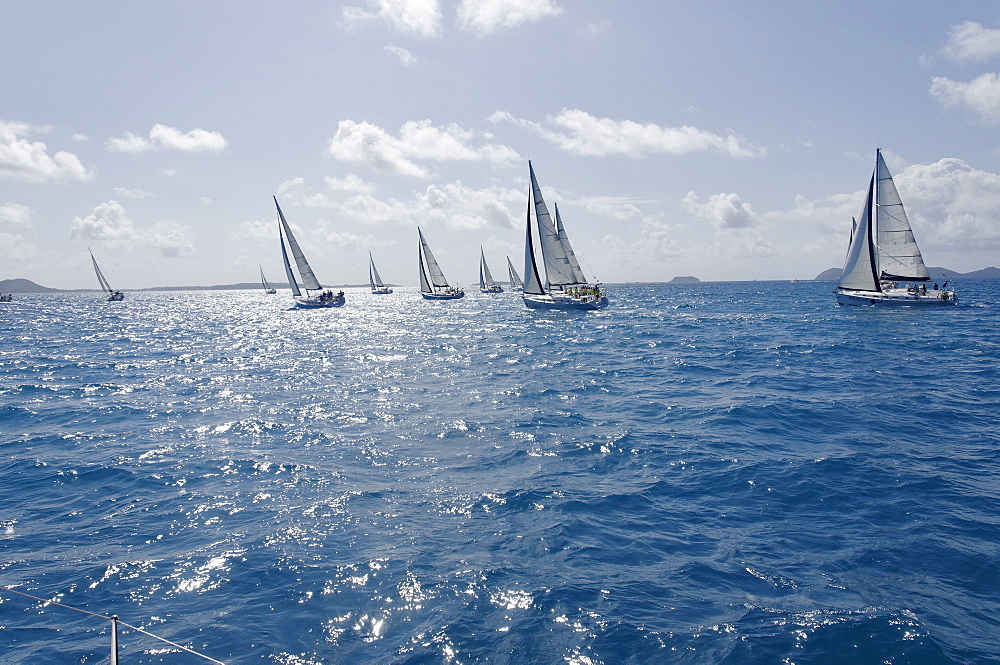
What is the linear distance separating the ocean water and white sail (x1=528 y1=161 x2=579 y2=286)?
3929 centimetres

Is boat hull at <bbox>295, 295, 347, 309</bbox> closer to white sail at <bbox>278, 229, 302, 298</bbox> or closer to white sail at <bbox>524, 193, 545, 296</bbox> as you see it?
white sail at <bbox>278, 229, 302, 298</bbox>

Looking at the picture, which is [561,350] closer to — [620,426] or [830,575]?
[620,426]

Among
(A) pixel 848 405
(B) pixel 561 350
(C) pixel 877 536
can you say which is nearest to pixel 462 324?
(B) pixel 561 350

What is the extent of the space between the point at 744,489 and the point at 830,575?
3392mm

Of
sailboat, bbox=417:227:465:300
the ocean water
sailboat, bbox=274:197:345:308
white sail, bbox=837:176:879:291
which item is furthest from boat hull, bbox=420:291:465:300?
the ocean water

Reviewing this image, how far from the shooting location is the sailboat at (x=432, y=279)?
351 feet

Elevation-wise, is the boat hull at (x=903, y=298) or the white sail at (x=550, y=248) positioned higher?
the white sail at (x=550, y=248)

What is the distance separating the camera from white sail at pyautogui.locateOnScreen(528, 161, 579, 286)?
195 feet

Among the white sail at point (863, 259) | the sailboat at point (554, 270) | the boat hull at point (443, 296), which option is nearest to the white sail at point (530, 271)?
the sailboat at point (554, 270)

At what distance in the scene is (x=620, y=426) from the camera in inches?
650

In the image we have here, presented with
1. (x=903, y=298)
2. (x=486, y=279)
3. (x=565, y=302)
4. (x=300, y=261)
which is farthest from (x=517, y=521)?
(x=486, y=279)

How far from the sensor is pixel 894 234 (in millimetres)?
52531

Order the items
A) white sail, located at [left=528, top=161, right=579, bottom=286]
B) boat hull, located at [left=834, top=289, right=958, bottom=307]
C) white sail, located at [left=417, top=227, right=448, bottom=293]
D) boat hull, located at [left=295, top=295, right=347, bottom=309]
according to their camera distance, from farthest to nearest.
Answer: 1. white sail, located at [left=417, top=227, right=448, bottom=293]
2. boat hull, located at [left=295, top=295, right=347, bottom=309]
3. white sail, located at [left=528, top=161, right=579, bottom=286]
4. boat hull, located at [left=834, top=289, right=958, bottom=307]

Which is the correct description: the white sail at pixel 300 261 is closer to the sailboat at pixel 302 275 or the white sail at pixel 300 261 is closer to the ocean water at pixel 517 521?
the sailboat at pixel 302 275
